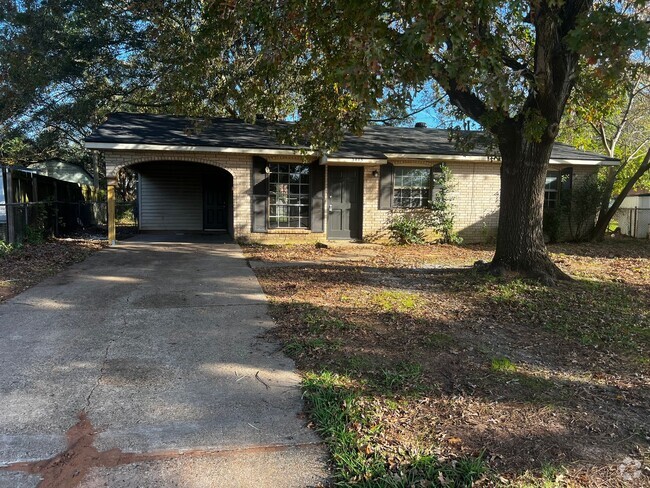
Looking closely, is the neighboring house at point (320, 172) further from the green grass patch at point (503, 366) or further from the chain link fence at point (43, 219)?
the green grass patch at point (503, 366)

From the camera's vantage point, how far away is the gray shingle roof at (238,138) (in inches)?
500

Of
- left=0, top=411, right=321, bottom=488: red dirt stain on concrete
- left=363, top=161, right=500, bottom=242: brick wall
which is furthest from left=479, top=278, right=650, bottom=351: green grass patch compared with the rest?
left=363, top=161, right=500, bottom=242: brick wall

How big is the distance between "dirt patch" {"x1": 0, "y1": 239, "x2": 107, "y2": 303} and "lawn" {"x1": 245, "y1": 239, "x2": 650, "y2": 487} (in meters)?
4.01

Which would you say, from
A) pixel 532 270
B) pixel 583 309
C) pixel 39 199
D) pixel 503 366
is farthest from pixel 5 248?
pixel 583 309

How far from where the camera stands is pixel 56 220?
47.4 ft

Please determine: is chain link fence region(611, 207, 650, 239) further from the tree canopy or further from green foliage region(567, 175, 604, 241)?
the tree canopy

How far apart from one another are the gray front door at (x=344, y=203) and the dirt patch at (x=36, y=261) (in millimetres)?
6720

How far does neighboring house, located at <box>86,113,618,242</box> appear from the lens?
42.3 feet

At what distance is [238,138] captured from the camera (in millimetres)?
13812

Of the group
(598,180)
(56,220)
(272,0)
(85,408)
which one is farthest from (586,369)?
(56,220)

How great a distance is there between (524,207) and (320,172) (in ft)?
23.7

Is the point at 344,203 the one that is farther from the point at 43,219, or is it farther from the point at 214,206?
the point at 43,219

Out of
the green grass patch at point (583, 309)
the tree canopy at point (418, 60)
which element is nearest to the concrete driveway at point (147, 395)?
the tree canopy at point (418, 60)

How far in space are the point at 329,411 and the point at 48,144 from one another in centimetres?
2941
